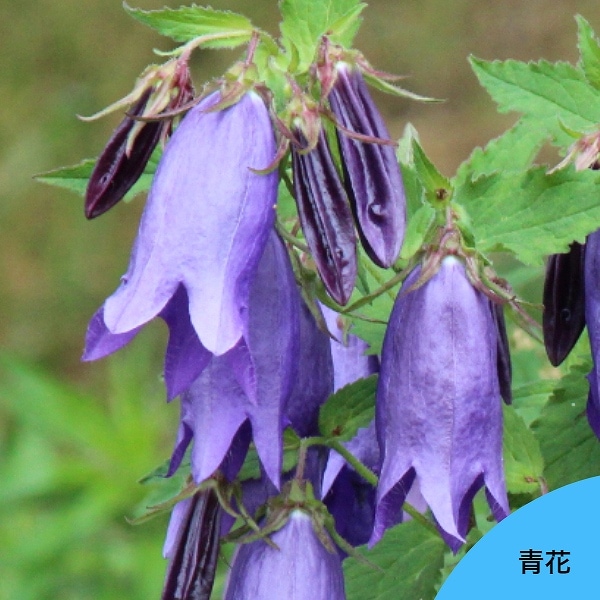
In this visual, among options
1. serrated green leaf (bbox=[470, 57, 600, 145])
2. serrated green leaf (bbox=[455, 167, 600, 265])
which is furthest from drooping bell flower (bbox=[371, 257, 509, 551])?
serrated green leaf (bbox=[470, 57, 600, 145])

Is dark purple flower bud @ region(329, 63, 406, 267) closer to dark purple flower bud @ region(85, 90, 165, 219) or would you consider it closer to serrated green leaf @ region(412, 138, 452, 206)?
serrated green leaf @ region(412, 138, 452, 206)

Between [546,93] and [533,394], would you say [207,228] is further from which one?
[533,394]

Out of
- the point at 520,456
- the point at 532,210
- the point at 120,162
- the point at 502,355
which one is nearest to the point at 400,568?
the point at 520,456

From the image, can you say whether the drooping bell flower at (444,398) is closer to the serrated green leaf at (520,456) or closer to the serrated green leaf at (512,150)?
the serrated green leaf at (520,456)

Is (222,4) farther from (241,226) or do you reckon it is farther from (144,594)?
(241,226)

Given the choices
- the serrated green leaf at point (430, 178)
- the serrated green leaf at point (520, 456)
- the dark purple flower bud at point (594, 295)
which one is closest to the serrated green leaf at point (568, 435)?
the serrated green leaf at point (520, 456)

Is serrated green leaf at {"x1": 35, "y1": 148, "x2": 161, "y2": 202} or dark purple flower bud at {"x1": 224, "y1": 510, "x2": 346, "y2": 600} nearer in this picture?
dark purple flower bud at {"x1": 224, "y1": 510, "x2": 346, "y2": 600}
